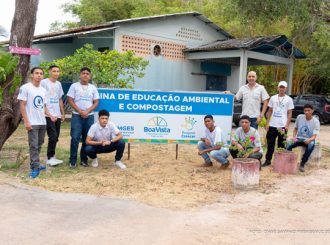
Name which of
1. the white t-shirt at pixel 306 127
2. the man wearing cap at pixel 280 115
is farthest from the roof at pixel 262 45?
the man wearing cap at pixel 280 115

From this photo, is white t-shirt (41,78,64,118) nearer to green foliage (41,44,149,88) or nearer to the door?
green foliage (41,44,149,88)

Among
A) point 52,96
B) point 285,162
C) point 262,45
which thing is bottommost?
point 285,162

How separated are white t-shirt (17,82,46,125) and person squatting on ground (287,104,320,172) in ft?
15.1

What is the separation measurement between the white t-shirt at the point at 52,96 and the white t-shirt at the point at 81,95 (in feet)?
0.71

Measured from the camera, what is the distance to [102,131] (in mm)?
7086

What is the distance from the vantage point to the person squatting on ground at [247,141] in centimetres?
678

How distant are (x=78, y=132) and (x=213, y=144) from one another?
2.42 metres

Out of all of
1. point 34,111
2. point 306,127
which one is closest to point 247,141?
point 306,127

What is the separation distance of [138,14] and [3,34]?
15982mm

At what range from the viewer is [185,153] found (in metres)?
9.35

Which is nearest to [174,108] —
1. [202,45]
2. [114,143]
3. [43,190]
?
[114,143]

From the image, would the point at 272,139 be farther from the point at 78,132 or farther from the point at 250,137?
the point at 78,132

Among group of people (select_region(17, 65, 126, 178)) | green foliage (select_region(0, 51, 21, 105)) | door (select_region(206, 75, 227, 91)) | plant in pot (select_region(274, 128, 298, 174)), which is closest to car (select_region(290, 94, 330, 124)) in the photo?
door (select_region(206, 75, 227, 91))

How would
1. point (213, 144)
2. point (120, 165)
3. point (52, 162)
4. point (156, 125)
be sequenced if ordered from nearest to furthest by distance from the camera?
1. point (52, 162)
2. point (120, 165)
3. point (213, 144)
4. point (156, 125)
